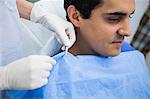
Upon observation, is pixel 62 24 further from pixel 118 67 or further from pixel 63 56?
pixel 118 67

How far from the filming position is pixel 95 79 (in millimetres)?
1223

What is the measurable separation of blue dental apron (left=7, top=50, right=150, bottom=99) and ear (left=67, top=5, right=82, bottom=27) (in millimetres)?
149

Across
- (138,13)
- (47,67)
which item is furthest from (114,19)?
(138,13)

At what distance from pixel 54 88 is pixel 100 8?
35 cm

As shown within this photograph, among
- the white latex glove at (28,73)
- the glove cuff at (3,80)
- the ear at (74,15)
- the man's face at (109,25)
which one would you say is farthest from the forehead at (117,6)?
the glove cuff at (3,80)

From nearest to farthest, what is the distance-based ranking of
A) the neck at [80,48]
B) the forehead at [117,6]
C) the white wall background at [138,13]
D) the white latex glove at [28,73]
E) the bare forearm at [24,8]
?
the white latex glove at [28,73], the forehead at [117,6], the neck at [80,48], the bare forearm at [24,8], the white wall background at [138,13]

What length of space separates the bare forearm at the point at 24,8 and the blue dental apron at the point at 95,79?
333 mm

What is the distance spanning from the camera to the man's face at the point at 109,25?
121 cm

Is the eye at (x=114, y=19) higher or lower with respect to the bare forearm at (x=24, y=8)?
higher

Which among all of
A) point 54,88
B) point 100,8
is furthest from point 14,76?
point 100,8

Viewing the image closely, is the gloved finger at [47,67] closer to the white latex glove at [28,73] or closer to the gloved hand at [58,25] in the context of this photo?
the white latex glove at [28,73]

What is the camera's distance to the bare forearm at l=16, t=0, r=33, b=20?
4.70 feet

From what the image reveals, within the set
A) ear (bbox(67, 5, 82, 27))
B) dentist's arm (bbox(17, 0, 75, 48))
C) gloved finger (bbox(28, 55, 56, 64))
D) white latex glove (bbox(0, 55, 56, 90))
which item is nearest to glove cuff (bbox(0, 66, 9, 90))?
white latex glove (bbox(0, 55, 56, 90))

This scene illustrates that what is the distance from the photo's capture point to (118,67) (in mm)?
1311
